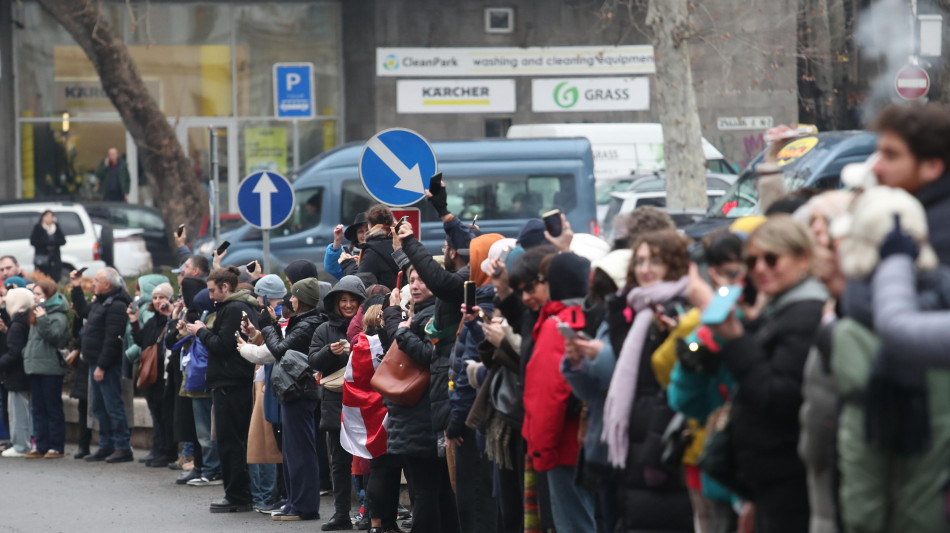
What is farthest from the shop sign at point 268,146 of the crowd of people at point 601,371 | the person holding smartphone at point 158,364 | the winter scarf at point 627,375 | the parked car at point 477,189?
the winter scarf at point 627,375

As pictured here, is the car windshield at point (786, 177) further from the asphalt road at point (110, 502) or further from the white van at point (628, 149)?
the white van at point (628, 149)

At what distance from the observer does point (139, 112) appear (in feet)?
78.1

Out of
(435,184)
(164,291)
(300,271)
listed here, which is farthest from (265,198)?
(435,184)

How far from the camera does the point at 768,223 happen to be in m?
4.45

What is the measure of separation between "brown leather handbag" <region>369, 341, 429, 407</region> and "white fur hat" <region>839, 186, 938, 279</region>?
4.73 metres

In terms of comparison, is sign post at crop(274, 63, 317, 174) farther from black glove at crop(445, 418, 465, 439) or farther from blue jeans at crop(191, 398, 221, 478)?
black glove at crop(445, 418, 465, 439)

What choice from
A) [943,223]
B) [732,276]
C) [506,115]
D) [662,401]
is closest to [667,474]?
[662,401]

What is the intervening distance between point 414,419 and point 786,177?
7.57 m

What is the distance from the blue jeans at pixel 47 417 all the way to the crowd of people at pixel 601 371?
1594 mm

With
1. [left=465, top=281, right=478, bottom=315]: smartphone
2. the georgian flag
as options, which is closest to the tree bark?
the georgian flag

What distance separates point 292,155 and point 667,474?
26.8 meters

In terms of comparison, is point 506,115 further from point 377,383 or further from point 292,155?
point 377,383

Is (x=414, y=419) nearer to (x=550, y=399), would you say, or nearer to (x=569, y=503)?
(x=569, y=503)

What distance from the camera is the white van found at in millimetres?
27625
